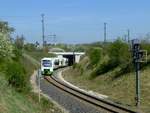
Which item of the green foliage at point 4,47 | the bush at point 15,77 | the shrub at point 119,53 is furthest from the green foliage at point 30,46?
the bush at point 15,77

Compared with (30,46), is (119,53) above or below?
above

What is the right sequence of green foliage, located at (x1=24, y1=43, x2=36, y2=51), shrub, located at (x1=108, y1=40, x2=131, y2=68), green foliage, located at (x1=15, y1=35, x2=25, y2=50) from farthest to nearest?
1. green foliage, located at (x1=24, y1=43, x2=36, y2=51)
2. green foliage, located at (x1=15, y1=35, x2=25, y2=50)
3. shrub, located at (x1=108, y1=40, x2=131, y2=68)

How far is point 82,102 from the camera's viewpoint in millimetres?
39969

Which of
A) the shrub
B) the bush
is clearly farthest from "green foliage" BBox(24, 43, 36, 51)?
the bush

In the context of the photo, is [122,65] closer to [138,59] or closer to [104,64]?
[104,64]

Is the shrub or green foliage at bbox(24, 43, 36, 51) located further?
green foliage at bbox(24, 43, 36, 51)

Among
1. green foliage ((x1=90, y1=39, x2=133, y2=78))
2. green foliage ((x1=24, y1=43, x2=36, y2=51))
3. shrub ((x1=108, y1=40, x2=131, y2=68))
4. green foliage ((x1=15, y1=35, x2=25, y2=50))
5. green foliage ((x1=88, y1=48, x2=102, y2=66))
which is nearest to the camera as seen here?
green foliage ((x1=90, y1=39, x2=133, y2=78))

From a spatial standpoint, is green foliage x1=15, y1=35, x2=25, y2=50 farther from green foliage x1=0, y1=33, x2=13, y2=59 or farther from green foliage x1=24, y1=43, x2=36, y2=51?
green foliage x1=0, y1=33, x2=13, y2=59

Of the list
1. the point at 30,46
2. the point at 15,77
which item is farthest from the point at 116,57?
the point at 30,46

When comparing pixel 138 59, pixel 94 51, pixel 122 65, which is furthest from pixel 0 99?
pixel 94 51

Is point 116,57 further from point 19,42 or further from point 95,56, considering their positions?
point 19,42

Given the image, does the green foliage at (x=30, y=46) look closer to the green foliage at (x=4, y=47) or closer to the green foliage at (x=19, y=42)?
the green foliage at (x=19, y=42)

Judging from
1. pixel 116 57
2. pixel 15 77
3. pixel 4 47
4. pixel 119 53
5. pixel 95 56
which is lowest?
pixel 95 56

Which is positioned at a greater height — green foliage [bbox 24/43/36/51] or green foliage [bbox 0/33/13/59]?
green foliage [bbox 0/33/13/59]
